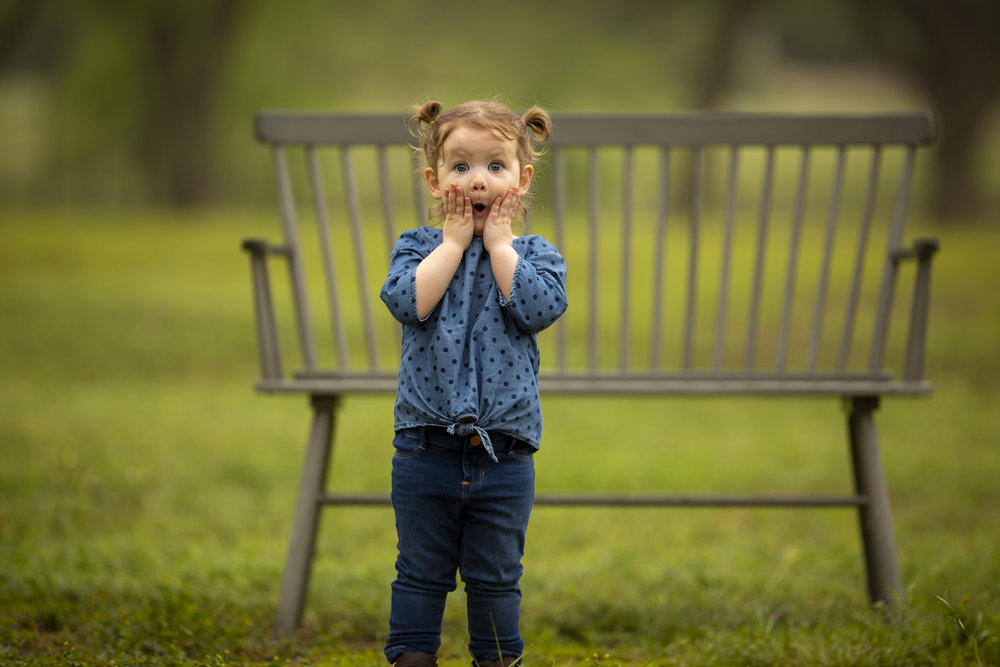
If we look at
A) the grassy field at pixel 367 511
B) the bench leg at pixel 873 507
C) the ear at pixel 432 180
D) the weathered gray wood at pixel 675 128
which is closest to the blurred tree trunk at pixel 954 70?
the grassy field at pixel 367 511

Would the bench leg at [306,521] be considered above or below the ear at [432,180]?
below

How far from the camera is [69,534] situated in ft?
8.15

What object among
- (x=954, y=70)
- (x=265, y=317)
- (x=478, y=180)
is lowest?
(x=265, y=317)

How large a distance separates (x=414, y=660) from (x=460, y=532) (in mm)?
179

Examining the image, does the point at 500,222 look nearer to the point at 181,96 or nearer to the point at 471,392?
the point at 471,392

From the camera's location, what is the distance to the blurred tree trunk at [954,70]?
638 cm

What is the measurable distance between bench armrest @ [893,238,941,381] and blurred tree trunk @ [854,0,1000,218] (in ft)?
16.9

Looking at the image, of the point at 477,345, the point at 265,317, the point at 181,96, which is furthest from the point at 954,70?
the point at 477,345

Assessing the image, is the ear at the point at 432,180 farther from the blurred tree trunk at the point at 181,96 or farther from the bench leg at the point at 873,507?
the blurred tree trunk at the point at 181,96

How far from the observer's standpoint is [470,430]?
120 centimetres

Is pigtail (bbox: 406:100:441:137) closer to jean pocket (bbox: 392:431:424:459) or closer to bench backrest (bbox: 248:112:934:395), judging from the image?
bench backrest (bbox: 248:112:934:395)

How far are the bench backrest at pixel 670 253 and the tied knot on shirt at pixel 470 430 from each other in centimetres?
44

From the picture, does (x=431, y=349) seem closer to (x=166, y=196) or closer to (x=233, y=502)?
(x=233, y=502)

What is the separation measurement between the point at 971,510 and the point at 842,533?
468mm
